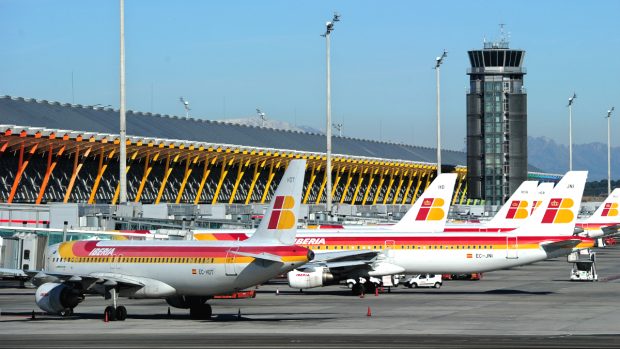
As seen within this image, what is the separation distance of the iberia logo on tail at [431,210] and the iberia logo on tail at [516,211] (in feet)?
40.0

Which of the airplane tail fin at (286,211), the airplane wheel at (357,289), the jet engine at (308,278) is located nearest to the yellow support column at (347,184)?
the airplane wheel at (357,289)

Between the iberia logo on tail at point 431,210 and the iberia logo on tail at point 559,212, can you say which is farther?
the iberia logo on tail at point 431,210

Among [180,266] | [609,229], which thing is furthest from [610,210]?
[180,266]

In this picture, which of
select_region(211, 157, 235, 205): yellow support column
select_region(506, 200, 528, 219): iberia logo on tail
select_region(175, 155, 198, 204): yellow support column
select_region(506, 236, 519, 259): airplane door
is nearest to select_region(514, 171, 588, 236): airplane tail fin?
select_region(506, 236, 519, 259): airplane door

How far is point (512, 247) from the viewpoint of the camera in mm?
63812

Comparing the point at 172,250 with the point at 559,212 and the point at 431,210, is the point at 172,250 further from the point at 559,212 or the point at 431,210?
the point at 431,210

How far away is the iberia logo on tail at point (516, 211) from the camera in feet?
281

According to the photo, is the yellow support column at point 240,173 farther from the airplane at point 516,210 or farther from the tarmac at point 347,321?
the tarmac at point 347,321

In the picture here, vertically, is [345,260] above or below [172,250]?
below

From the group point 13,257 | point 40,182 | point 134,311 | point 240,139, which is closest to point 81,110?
point 40,182

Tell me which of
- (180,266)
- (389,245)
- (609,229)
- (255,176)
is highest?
(255,176)

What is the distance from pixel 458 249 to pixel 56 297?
83.8ft

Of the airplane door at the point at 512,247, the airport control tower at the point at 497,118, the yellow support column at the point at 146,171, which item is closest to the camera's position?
the airplane door at the point at 512,247

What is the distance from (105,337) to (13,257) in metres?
28.4
